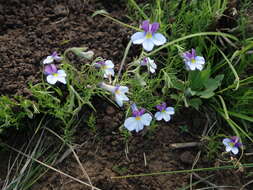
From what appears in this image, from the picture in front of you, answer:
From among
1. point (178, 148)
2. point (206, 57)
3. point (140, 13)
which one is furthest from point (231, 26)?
point (178, 148)

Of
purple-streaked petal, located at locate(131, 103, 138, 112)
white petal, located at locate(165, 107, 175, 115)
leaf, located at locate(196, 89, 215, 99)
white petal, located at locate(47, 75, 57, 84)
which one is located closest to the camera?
white petal, located at locate(47, 75, 57, 84)

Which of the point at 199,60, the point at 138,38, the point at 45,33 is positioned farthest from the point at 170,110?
the point at 45,33

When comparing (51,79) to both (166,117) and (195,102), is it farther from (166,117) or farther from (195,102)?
(195,102)

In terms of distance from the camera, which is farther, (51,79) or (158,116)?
(158,116)

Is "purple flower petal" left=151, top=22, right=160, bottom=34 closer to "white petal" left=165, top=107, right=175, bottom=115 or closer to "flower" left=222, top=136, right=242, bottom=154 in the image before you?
"white petal" left=165, top=107, right=175, bottom=115

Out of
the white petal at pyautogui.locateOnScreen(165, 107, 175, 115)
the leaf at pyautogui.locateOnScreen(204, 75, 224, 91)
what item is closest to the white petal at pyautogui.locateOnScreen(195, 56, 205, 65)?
the leaf at pyautogui.locateOnScreen(204, 75, 224, 91)

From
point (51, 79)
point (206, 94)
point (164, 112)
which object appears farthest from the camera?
point (206, 94)

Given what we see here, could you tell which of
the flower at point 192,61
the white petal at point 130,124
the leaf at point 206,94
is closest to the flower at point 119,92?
the white petal at point 130,124
